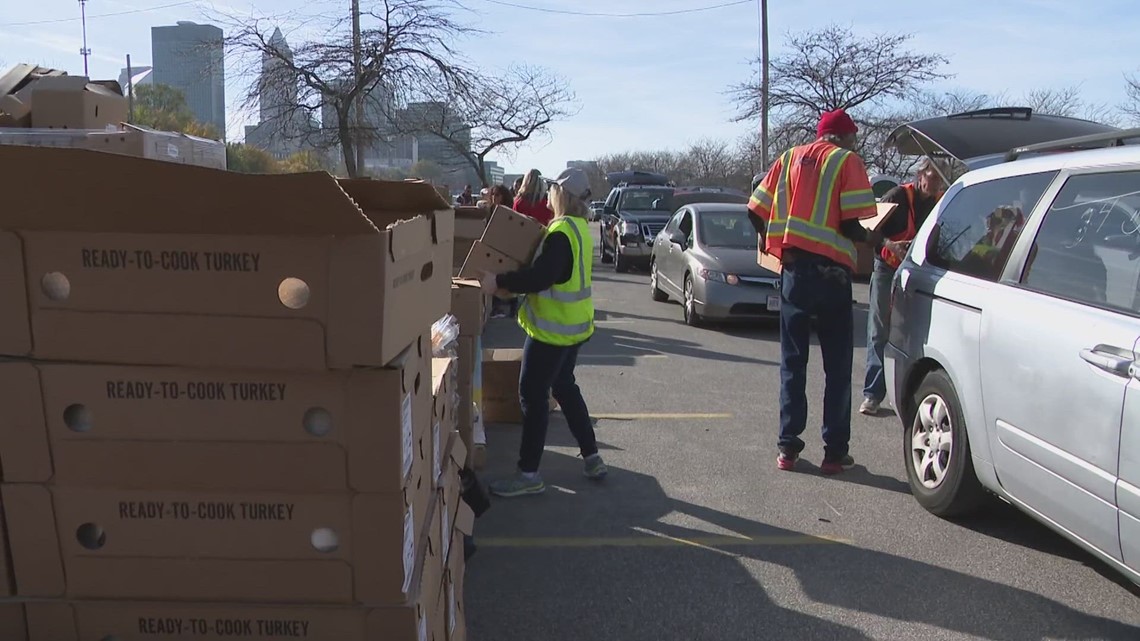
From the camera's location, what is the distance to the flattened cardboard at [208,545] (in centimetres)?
186

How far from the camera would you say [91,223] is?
1.75 m

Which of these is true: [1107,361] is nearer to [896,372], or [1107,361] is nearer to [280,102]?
[896,372]

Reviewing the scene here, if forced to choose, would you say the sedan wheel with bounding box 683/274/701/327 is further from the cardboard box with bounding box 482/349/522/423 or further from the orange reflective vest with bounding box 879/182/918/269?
the cardboard box with bounding box 482/349/522/423

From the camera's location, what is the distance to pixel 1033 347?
11.9 ft

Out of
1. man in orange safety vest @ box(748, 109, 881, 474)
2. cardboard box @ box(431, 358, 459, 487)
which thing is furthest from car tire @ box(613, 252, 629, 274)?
cardboard box @ box(431, 358, 459, 487)

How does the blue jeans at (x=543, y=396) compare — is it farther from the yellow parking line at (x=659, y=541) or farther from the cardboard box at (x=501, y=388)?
the cardboard box at (x=501, y=388)

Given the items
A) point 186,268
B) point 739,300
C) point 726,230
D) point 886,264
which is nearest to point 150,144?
point 186,268

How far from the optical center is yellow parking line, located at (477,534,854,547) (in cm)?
430

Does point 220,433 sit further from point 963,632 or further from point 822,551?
point 822,551

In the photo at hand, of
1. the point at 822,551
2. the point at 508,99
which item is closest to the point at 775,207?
the point at 822,551

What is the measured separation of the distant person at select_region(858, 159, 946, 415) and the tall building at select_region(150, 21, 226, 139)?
14.8 m

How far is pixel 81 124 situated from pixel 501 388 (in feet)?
10.3

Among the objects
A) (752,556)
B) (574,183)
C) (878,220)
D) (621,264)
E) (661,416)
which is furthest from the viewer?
(621,264)

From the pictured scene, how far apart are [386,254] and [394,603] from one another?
0.76m
